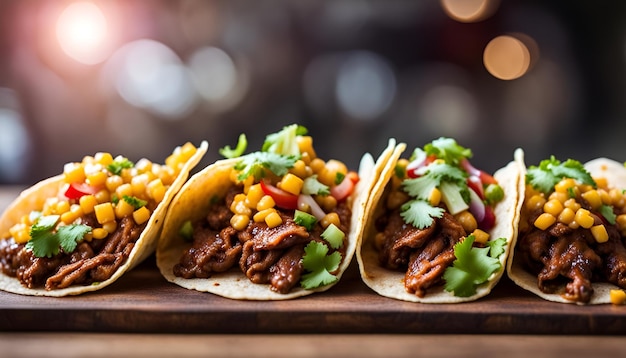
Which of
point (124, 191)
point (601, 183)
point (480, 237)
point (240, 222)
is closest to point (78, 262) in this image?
point (124, 191)

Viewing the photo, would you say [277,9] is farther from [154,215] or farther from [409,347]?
[409,347]

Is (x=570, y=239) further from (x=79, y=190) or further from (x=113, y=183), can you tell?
(x=79, y=190)

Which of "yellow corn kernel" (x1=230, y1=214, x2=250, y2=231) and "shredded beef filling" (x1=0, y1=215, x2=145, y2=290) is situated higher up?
"yellow corn kernel" (x1=230, y1=214, x2=250, y2=231)

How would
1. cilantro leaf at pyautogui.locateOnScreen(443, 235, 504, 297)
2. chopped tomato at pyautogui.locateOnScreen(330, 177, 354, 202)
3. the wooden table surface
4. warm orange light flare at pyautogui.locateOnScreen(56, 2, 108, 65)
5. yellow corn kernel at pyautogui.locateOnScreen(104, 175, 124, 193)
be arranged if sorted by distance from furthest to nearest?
1. warm orange light flare at pyautogui.locateOnScreen(56, 2, 108, 65)
2. chopped tomato at pyautogui.locateOnScreen(330, 177, 354, 202)
3. yellow corn kernel at pyautogui.locateOnScreen(104, 175, 124, 193)
4. cilantro leaf at pyautogui.locateOnScreen(443, 235, 504, 297)
5. the wooden table surface

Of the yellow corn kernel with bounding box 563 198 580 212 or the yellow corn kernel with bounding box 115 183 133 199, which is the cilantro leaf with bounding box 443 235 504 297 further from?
the yellow corn kernel with bounding box 115 183 133 199

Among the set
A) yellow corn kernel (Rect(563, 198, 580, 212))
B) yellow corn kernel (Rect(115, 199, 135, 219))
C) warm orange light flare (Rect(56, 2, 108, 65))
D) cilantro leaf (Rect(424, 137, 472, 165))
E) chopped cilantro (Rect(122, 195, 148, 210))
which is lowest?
yellow corn kernel (Rect(115, 199, 135, 219))

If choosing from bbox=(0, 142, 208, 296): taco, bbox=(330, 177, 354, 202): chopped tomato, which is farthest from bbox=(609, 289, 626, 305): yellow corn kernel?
bbox=(0, 142, 208, 296): taco
